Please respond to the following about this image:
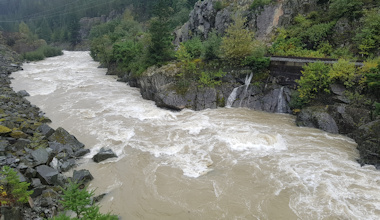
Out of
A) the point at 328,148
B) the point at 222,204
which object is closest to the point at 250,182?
the point at 222,204

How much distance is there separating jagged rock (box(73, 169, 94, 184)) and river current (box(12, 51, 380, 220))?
30 centimetres

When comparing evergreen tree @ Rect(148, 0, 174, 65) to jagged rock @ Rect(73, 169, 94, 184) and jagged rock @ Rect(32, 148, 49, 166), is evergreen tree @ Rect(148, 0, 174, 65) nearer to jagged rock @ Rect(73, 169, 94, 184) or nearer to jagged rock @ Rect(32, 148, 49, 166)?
jagged rock @ Rect(32, 148, 49, 166)

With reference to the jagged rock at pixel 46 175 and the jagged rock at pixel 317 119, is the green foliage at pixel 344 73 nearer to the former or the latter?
the jagged rock at pixel 317 119

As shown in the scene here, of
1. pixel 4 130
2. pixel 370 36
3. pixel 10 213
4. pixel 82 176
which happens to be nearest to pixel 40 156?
pixel 82 176

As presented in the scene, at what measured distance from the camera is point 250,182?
35.6 feet

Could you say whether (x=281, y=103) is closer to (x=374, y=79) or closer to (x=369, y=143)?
(x=374, y=79)

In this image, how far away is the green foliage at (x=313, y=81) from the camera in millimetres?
17047

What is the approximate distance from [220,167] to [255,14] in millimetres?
24159

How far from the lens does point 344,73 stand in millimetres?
16078

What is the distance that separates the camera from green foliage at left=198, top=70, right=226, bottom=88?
21625 millimetres

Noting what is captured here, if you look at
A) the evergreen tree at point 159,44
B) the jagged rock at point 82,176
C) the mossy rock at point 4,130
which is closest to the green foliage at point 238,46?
the evergreen tree at point 159,44

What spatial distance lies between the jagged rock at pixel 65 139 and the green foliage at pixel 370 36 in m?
24.4

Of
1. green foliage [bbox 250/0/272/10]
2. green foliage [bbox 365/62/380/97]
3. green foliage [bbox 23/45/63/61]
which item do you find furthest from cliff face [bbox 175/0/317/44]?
green foliage [bbox 23/45/63/61]

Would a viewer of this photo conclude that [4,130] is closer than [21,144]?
No
